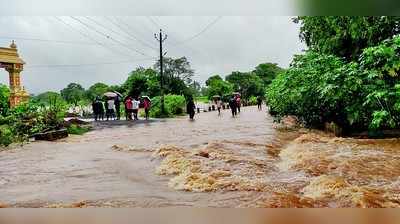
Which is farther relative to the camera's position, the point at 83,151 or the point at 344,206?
the point at 83,151

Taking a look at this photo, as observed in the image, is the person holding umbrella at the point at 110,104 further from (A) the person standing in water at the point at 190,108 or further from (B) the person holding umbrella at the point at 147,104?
(A) the person standing in water at the point at 190,108

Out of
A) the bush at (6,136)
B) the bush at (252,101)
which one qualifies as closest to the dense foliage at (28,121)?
the bush at (6,136)

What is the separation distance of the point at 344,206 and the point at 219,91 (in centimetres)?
174

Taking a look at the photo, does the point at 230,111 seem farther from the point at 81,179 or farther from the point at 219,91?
the point at 81,179

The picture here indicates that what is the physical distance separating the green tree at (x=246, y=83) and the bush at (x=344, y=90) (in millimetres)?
243

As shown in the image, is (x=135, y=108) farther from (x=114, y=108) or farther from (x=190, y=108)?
(x=114, y=108)

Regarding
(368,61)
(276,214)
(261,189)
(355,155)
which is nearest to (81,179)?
(261,189)

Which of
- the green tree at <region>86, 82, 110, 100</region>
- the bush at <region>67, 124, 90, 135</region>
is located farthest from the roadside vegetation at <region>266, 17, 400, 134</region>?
the bush at <region>67, 124, 90, 135</region>

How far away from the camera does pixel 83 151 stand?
4.92m

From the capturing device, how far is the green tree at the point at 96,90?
4391mm

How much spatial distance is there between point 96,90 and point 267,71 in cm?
156

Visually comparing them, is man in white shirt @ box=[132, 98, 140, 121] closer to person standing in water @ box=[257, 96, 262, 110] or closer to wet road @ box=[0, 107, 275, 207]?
wet road @ box=[0, 107, 275, 207]

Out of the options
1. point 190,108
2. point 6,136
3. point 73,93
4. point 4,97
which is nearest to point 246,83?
point 190,108

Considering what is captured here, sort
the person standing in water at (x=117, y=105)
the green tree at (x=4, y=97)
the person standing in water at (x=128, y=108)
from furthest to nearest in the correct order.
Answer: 1. the person standing in water at (x=128, y=108)
2. the person standing in water at (x=117, y=105)
3. the green tree at (x=4, y=97)
